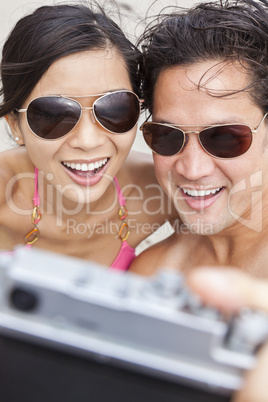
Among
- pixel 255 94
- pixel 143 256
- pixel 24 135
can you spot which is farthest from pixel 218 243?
pixel 24 135

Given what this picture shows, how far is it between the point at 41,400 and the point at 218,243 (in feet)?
5.11

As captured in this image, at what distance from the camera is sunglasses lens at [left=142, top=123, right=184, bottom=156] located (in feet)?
5.91

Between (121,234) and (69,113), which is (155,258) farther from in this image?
(69,113)

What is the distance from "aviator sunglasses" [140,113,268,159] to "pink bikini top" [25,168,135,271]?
2.18 feet

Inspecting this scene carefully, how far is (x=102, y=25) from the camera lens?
2.11 metres

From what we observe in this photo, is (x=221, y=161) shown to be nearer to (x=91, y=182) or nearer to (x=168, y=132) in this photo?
(x=168, y=132)

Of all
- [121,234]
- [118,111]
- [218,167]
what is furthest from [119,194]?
[218,167]

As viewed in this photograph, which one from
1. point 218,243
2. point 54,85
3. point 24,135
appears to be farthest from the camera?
point 218,243

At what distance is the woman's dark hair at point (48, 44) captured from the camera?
1.93 meters

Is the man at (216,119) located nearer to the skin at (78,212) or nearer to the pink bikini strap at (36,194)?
the skin at (78,212)

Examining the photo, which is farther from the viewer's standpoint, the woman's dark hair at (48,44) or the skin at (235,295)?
the woman's dark hair at (48,44)

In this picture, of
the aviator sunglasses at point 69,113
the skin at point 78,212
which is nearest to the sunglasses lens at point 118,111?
the aviator sunglasses at point 69,113

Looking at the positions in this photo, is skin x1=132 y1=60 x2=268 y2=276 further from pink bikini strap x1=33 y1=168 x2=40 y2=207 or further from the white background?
the white background

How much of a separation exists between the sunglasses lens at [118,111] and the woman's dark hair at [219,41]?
0.11 meters
